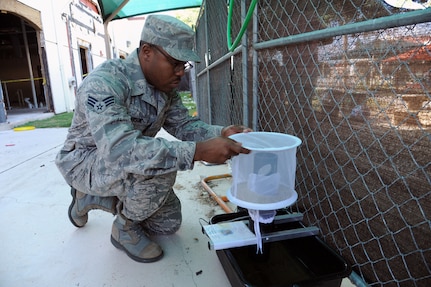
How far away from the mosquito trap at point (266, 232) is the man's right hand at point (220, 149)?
0.06 metres

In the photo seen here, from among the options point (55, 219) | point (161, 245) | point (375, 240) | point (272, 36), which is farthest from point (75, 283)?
point (272, 36)

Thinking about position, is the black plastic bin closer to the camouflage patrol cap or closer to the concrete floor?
the concrete floor

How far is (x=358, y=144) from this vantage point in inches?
46.5

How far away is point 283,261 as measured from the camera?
1344mm

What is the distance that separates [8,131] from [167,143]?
20.8 ft

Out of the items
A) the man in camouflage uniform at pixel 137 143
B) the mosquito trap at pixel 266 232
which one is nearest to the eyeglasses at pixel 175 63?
the man in camouflage uniform at pixel 137 143

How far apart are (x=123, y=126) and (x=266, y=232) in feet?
2.51

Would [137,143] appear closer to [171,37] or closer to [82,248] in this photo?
[171,37]

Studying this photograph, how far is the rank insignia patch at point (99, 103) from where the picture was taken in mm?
1176

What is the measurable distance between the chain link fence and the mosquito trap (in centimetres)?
18

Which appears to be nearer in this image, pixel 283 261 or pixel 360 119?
pixel 360 119

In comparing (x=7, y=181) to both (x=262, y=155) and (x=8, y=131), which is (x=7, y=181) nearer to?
(x=262, y=155)

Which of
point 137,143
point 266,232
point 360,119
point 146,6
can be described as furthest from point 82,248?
point 146,6

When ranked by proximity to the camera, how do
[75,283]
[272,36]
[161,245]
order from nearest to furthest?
[75,283] < [161,245] < [272,36]
